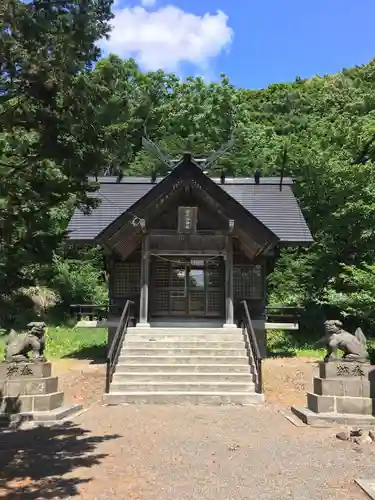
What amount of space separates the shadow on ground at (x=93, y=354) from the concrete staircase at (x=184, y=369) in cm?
313

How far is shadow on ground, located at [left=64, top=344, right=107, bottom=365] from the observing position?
1572 centimetres

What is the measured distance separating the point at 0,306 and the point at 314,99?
39312 mm

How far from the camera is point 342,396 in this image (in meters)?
8.28

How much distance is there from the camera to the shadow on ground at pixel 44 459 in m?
4.92

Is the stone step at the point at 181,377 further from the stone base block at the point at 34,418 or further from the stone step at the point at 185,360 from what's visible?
the stone base block at the point at 34,418

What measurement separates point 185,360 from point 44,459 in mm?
5941

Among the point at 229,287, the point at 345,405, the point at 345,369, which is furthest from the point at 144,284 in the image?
the point at 345,405

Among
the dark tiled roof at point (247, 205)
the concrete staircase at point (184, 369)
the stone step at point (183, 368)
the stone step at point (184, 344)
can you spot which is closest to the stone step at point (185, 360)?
the concrete staircase at point (184, 369)

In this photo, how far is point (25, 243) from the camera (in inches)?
182

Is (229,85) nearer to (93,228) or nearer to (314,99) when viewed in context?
(314,99)

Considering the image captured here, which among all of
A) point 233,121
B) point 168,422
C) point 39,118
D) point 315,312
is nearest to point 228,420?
point 168,422

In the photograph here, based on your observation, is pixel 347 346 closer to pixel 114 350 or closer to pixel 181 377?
pixel 181 377

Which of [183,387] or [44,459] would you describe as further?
[183,387]

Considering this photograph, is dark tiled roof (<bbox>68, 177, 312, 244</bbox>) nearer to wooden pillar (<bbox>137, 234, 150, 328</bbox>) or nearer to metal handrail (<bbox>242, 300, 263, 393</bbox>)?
wooden pillar (<bbox>137, 234, 150, 328</bbox>)
